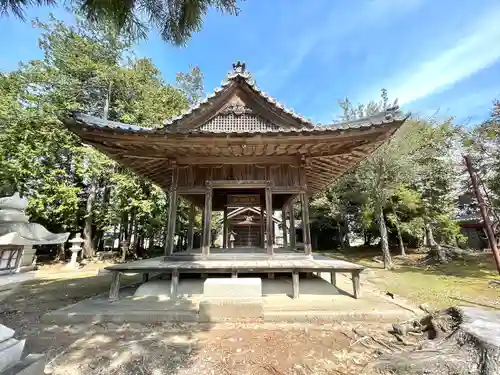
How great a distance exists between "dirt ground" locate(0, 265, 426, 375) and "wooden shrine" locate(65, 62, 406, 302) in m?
1.62

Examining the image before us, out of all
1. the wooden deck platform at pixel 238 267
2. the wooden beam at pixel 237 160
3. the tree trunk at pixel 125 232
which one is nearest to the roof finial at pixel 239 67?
the wooden beam at pixel 237 160

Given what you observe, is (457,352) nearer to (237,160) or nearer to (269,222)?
(269,222)

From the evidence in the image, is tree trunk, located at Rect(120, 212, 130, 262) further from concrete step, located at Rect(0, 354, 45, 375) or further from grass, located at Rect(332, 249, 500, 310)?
concrete step, located at Rect(0, 354, 45, 375)

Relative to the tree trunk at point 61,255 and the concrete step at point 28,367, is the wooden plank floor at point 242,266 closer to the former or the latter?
the concrete step at point 28,367

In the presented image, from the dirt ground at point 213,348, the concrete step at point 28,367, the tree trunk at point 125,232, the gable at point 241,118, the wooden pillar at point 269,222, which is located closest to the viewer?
the concrete step at point 28,367

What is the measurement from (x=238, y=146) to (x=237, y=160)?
76 centimetres

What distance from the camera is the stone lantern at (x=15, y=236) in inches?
138

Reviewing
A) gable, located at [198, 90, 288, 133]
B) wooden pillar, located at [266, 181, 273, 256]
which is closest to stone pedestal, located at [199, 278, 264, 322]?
wooden pillar, located at [266, 181, 273, 256]

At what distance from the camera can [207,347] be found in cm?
388

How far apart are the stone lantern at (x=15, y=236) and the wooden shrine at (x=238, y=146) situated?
232 centimetres

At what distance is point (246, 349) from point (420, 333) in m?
2.95

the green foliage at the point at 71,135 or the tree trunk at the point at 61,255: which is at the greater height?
the green foliage at the point at 71,135

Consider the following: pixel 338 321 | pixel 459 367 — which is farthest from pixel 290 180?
pixel 459 367

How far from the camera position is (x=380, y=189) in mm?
15109
